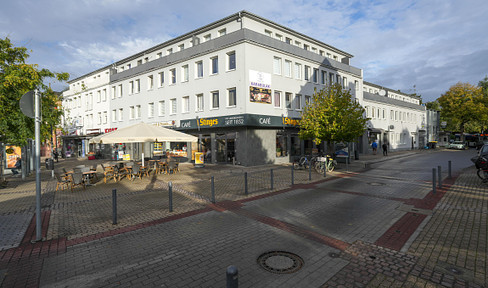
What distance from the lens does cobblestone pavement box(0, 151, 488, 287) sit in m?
4.08

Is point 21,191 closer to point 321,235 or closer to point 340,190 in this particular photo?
point 321,235

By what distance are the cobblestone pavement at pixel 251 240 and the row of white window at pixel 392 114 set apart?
29.7 m

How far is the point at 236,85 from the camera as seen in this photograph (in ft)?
68.9

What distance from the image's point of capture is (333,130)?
1747 centimetres

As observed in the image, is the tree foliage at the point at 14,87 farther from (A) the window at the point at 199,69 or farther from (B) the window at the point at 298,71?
(B) the window at the point at 298,71

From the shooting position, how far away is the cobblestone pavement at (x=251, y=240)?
4.08 meters

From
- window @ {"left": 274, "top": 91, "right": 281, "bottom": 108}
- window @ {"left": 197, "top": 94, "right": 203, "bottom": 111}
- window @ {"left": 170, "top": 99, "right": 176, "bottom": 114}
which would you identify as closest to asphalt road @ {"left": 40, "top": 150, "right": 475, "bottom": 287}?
window @ {"left": 274, "top": 91, "right": 281, "bottom": 108}

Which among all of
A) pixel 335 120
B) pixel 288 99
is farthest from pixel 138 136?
pixel 288 99

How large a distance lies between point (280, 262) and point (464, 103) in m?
58.6

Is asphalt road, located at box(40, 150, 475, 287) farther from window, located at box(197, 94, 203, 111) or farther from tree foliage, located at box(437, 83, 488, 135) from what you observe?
tree foliage, located at box(437, 83, 488, 135)

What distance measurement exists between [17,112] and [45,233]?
10765 mm

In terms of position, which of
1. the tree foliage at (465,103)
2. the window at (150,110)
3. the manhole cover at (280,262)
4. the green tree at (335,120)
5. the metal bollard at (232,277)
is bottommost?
the manhole cover at (280,262)

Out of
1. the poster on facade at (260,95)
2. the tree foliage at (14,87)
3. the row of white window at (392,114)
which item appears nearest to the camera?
the tree foliage at (14,87)

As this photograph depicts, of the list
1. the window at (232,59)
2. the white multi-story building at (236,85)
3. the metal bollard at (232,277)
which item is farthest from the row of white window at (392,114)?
the metal bollard at (232,277)
